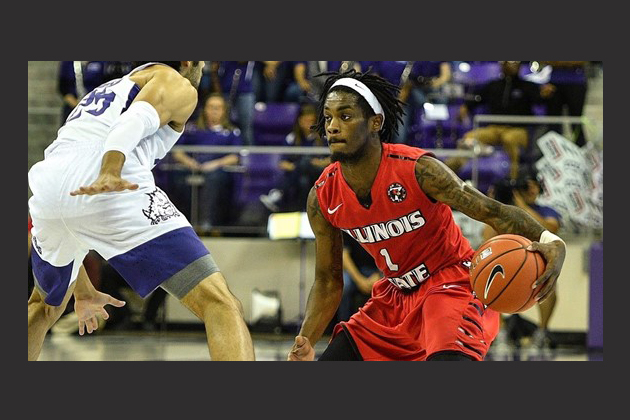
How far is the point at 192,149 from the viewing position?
9.57 metres

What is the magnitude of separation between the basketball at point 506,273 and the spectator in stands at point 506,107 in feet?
16.8

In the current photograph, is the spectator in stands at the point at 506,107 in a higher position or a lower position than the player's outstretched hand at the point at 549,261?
higher

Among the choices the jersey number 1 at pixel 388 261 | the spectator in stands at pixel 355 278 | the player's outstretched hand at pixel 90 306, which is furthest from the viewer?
the spectator in stands at pixel 355 278

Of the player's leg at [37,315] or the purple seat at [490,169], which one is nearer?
the player's leg at [37,315]

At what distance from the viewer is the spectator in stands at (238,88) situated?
10.3 meters

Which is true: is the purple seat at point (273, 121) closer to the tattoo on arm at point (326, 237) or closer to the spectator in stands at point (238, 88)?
the spectator in stands at point (238, 88)

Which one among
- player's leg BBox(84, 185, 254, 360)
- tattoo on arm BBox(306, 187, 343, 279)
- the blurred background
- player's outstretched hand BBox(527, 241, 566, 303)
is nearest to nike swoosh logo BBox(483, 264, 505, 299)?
player's outstretched hand BBox(527, 241, 566, 303)

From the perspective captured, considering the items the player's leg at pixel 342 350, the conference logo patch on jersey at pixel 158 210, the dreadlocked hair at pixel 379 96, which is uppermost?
the dreadlocked hair at pixel 379 96

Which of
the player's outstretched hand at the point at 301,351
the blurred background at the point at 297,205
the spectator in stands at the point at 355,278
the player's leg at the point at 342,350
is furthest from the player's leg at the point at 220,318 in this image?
the blurred background at the point at 297,205

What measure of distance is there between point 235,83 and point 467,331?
21.7 ft

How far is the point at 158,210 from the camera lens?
14.1ft

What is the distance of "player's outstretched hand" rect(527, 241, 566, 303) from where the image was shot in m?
4.23

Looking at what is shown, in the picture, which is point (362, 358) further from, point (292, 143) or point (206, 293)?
point (292, 143)

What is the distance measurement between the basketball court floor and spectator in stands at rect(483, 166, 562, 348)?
0.62 feet
